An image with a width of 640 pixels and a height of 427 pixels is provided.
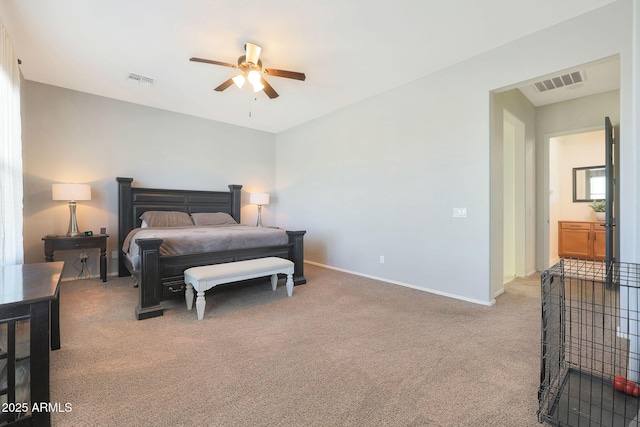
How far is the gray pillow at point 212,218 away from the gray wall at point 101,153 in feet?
2.14

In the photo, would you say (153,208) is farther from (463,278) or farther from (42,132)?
(463,278)

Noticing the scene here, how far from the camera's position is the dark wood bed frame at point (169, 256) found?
2.72 m

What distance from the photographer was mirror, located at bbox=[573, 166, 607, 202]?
5535 millimetres

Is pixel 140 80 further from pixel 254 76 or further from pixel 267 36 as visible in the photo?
pixel 267 36

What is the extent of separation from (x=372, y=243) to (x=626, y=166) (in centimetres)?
273

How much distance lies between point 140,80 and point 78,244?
2357mm

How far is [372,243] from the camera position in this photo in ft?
13.8

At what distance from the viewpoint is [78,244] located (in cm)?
371

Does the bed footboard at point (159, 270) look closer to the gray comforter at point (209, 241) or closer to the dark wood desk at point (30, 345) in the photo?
the gray comforter at point (209, 241)

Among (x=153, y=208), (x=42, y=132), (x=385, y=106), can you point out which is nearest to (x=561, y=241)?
(x=385, y=106)

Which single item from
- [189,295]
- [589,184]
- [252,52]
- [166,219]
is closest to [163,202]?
[166,219]

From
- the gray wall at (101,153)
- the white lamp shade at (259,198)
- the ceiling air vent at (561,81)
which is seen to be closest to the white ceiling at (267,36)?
the gray wall at (101,153)

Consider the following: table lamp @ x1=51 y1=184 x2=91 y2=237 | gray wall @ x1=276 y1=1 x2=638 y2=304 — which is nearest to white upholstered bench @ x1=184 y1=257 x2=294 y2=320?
gray wall @ x1=276 y1=1 x2=638 y2=304

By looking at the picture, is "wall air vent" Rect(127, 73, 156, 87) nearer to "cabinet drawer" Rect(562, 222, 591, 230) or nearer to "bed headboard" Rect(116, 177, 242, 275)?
"bed headboard" Rect(116, 177, 242, 275)
